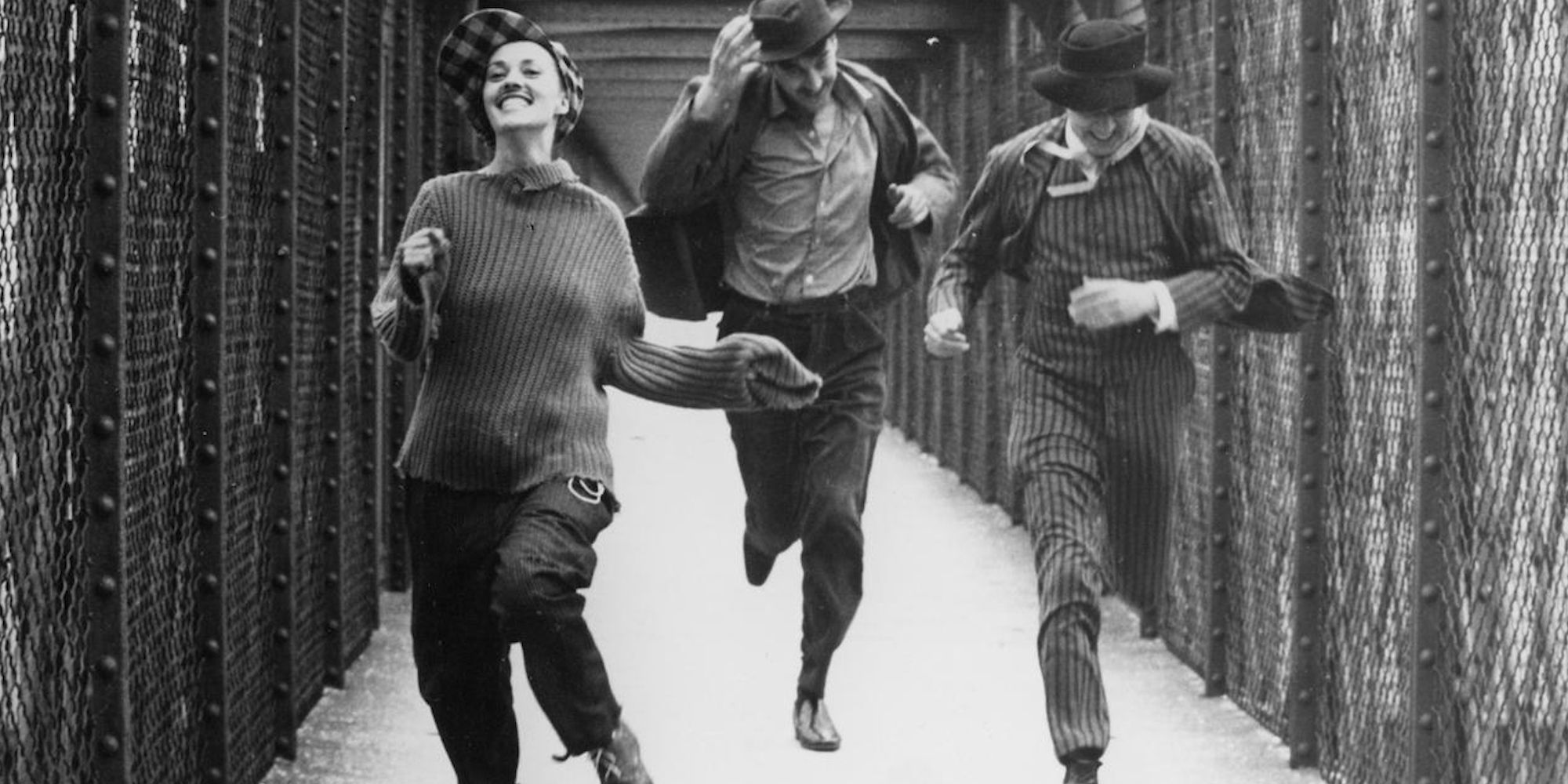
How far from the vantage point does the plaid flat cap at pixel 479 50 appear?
5496 mm

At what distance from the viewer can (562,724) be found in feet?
17.9

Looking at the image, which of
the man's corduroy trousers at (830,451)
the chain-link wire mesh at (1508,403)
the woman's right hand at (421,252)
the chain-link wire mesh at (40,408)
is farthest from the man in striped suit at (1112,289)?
the chain-link wire mesh at (40,408)

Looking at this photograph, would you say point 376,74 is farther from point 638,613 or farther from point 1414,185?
point 1414,185

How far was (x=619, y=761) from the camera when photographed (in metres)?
5.57

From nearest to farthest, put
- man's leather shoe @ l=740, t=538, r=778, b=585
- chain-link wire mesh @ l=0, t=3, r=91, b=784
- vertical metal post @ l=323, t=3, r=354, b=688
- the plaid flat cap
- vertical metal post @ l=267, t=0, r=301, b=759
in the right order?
1. chain-link wire mesh @ l=0, t=3, r=91, b=784
2. the plaid flat cap
3. vertical metal post @ l=267, t=0, r=301, b=759
4. man's leather shoe @ l=740, t=538, r=778, b=585
5. vertical metal post @ l=323, t=3, r=354, b=688

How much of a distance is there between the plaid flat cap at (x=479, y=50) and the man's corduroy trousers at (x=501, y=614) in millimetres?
785

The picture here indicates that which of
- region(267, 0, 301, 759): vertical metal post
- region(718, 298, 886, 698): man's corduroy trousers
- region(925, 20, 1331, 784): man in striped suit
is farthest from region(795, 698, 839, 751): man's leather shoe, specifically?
region(267, 0, 301, 759): vertical metal post

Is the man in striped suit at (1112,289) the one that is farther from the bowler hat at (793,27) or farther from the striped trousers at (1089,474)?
the bowler hat at (793,27)

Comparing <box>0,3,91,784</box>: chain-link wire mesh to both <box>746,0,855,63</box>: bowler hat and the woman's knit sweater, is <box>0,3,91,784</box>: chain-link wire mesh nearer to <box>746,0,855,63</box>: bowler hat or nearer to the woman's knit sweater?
the woman's knit sweater

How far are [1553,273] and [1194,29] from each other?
3.98 metres

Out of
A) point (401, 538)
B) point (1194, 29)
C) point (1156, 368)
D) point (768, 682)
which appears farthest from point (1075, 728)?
point (401, 538)

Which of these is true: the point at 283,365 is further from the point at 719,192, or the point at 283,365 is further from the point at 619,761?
the point at 619,761

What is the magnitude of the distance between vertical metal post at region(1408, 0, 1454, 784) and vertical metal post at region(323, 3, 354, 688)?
3837 millimetres

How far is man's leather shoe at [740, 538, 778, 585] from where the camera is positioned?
333 inches
